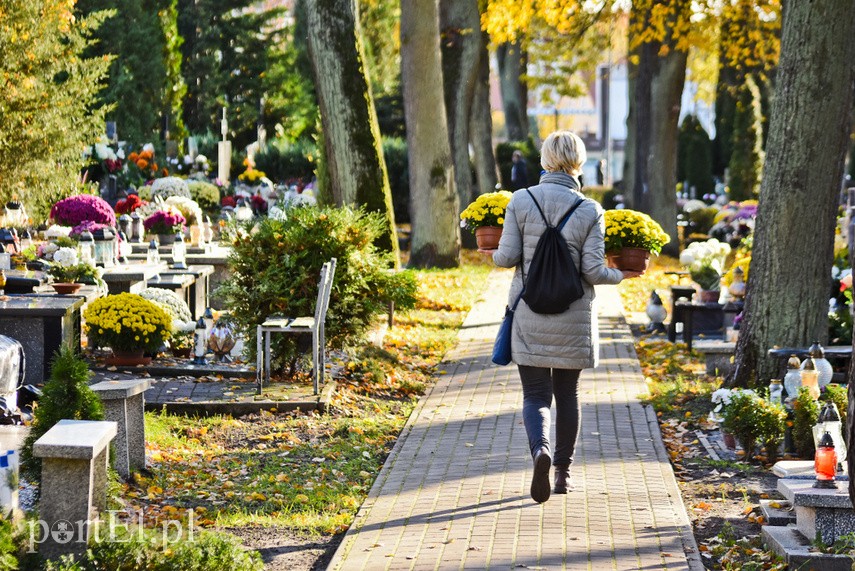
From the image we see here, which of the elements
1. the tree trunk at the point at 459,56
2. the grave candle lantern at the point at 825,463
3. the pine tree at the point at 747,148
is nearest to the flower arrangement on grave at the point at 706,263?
the grave candle lantern at the point at 825,463

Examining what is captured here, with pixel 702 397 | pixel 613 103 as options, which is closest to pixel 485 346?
pixel 702 397

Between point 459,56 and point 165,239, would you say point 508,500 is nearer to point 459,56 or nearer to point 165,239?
point 165,239

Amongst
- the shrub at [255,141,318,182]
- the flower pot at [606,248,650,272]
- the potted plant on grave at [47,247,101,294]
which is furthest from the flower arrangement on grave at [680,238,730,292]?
the shrub at [255,141,318,182]

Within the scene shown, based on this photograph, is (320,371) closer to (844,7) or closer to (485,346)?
(485,346)

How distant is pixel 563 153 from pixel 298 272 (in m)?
4.33

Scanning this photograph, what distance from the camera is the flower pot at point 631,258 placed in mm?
7750

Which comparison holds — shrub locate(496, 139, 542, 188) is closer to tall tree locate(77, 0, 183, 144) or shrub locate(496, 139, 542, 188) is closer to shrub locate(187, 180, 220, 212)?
tall tree locate(77, 0, 183, 144)

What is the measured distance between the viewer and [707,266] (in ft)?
50.2

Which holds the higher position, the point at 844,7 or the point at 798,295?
the point at 844,7

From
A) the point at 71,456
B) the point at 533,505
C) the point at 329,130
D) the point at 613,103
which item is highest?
the point at 613,103

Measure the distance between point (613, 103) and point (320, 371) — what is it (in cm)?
8522

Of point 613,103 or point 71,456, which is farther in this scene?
point 613,103

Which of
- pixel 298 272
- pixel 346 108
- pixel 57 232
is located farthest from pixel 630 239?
pixel 346 108

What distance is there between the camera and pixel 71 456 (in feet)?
17.7
